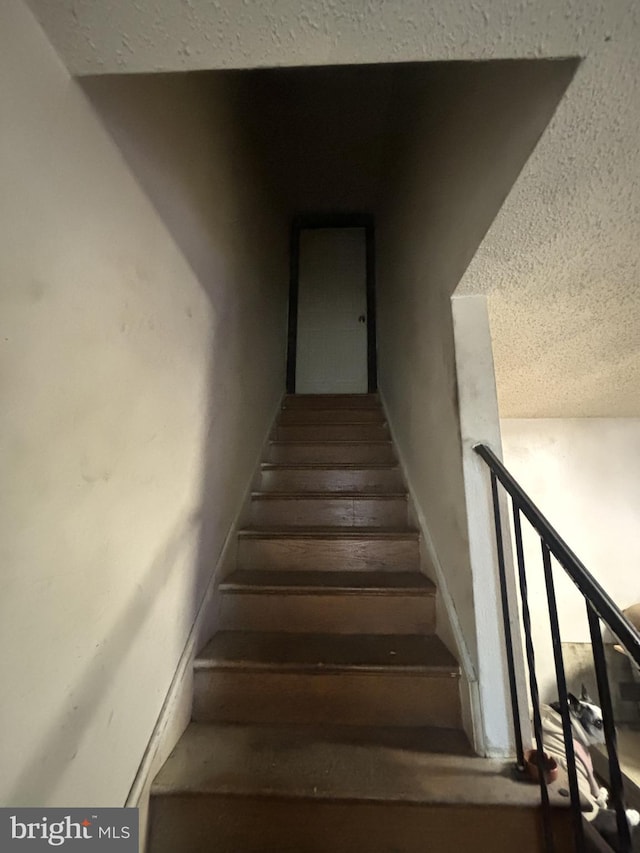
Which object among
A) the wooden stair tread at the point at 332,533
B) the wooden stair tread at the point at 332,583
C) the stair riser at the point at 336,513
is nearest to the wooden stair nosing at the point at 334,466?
the stair riser at the point at 336,513

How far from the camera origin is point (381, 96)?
9.24 ft

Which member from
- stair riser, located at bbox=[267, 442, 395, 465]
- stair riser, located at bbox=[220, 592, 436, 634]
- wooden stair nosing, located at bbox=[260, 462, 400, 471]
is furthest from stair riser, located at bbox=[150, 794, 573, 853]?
stair riser, located at bbox=[267, 442, 395, 465]

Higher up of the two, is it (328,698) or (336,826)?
(328,698)

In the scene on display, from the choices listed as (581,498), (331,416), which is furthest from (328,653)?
(581,498)

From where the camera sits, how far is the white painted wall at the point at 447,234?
106cm

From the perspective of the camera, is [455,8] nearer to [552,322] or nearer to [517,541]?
[517,541]

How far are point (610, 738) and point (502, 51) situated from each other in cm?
130

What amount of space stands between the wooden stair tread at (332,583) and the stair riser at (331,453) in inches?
36.0

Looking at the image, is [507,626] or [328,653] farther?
[328,653]

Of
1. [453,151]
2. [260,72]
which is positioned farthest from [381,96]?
[453,151]

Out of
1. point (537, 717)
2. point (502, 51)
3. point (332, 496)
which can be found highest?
point (502, 51)

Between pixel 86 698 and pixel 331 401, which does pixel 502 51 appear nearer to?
pixel 86 698

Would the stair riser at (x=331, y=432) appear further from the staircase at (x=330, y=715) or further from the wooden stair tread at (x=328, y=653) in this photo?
the wooden stair tread at (x=328, y=653)

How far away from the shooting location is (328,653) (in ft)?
4.99
